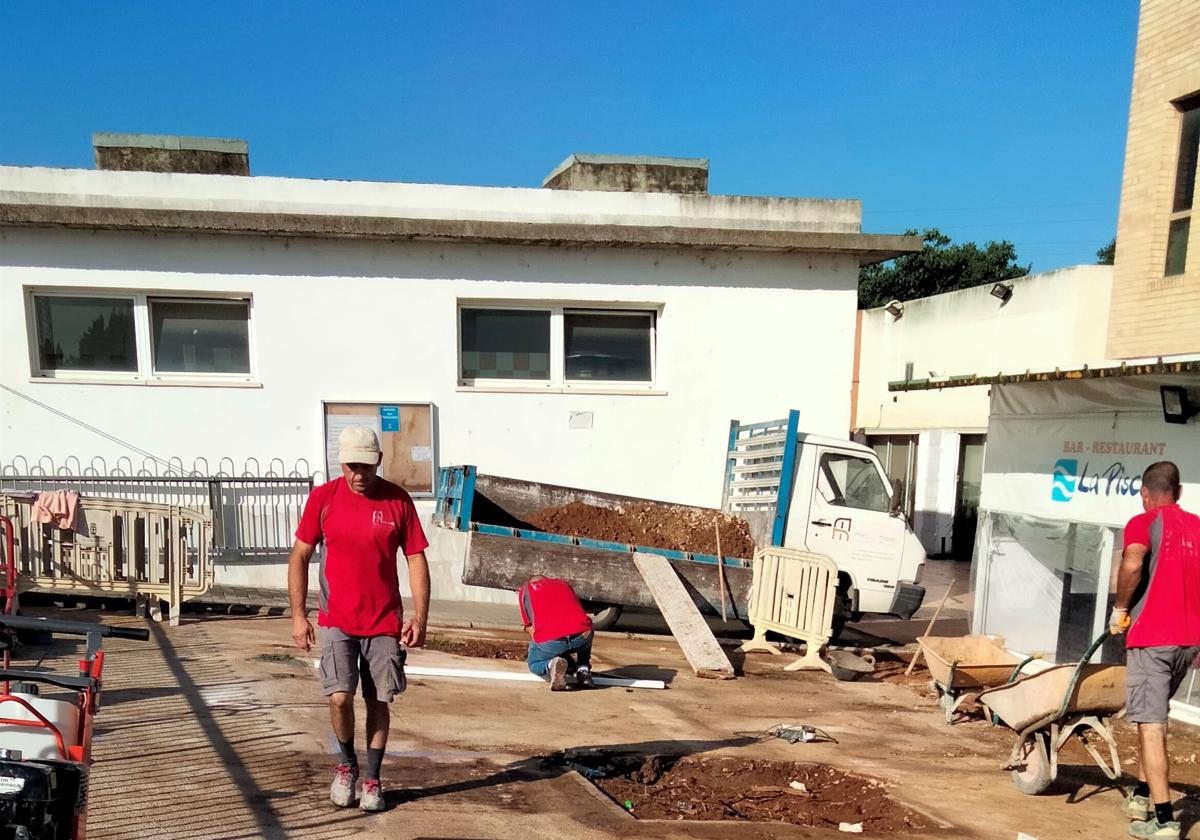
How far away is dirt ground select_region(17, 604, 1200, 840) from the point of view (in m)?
3.96

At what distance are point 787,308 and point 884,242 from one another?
1535mm

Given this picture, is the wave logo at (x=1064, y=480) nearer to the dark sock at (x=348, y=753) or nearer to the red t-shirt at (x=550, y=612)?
the red t-shirt at (x=550, y=612)

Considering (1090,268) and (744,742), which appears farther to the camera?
(1090,268)

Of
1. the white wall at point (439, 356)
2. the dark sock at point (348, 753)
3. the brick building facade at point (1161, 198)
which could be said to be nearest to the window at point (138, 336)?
the white wall at point (439, 356)

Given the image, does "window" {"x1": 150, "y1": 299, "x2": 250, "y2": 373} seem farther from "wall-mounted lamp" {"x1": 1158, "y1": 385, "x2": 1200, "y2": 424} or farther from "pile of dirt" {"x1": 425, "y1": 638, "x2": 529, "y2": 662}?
"wall-mounted lamp" {"x1": 1158, "y1": 385, "x2": 1200, "y2": 424}

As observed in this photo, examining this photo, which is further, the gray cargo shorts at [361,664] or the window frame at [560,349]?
the window frame at [560,349]

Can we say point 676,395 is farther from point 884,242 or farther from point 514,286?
point 884,242

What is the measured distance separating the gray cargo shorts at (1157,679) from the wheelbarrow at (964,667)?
181cm

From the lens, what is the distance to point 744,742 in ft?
18.7

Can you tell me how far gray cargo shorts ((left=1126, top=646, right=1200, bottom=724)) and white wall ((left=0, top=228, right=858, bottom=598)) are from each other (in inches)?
255

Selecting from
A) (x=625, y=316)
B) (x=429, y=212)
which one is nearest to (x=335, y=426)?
(x=429, y=212)

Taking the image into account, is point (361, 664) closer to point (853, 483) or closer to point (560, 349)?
point (853, 483)

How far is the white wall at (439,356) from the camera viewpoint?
32.1 ft

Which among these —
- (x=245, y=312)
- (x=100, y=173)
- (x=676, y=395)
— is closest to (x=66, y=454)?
(x=245, y=312)
